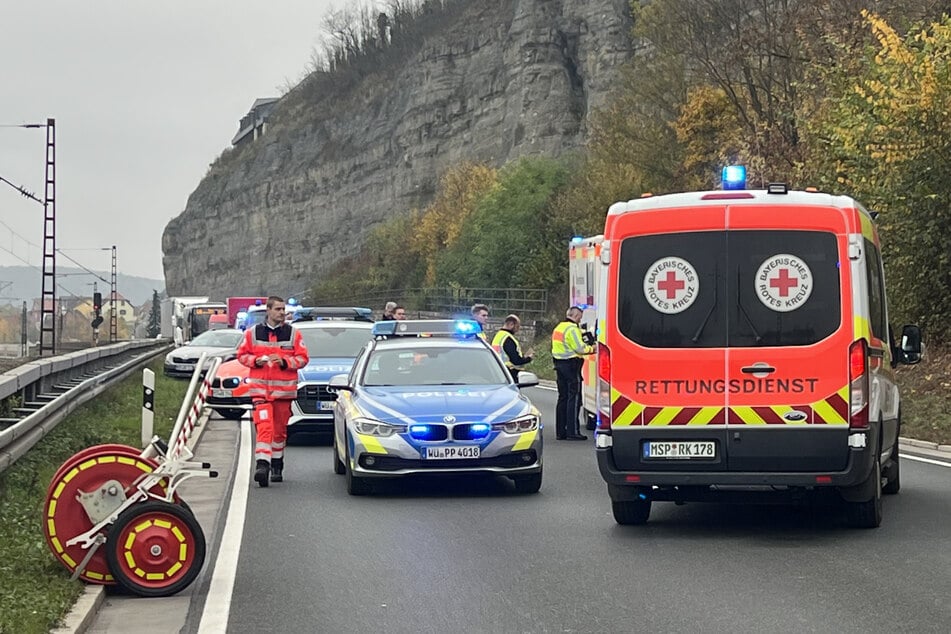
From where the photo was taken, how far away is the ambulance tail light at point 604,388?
1144 centimetres

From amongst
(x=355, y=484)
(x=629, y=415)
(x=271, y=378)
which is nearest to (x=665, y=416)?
(x=629, y=415)

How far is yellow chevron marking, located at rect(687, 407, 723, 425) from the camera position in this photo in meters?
11.2

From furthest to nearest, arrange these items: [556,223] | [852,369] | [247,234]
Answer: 1. [247,234]
2. [556,223]
3. [852,369]

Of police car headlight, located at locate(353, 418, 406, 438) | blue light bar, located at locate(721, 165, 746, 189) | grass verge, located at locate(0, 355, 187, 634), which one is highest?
blue light bar, located at locate(721, 165, 746, 189)

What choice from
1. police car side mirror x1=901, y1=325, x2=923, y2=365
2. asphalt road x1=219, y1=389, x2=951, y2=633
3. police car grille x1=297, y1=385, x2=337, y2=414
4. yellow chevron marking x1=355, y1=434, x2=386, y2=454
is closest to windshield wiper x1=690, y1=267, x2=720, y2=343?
asphalt road x1=219, y1=389, x2=951, y2=633

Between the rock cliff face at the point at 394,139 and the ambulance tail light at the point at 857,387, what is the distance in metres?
52.7

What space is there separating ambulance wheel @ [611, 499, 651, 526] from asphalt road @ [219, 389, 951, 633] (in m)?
0.08

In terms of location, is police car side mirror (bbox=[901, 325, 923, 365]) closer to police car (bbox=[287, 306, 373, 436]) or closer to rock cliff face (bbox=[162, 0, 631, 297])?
police car (bbox=[287, 306, 373, 436])

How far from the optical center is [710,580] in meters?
9.34

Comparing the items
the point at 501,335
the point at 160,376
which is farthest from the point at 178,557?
the point at 160,376

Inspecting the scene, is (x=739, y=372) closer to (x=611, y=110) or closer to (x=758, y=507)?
(x=758, y=507)

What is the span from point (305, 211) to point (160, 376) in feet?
240

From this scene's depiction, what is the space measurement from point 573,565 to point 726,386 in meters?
1.97

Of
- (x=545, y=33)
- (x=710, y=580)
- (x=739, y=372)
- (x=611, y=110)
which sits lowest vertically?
(x=710, y=580)
